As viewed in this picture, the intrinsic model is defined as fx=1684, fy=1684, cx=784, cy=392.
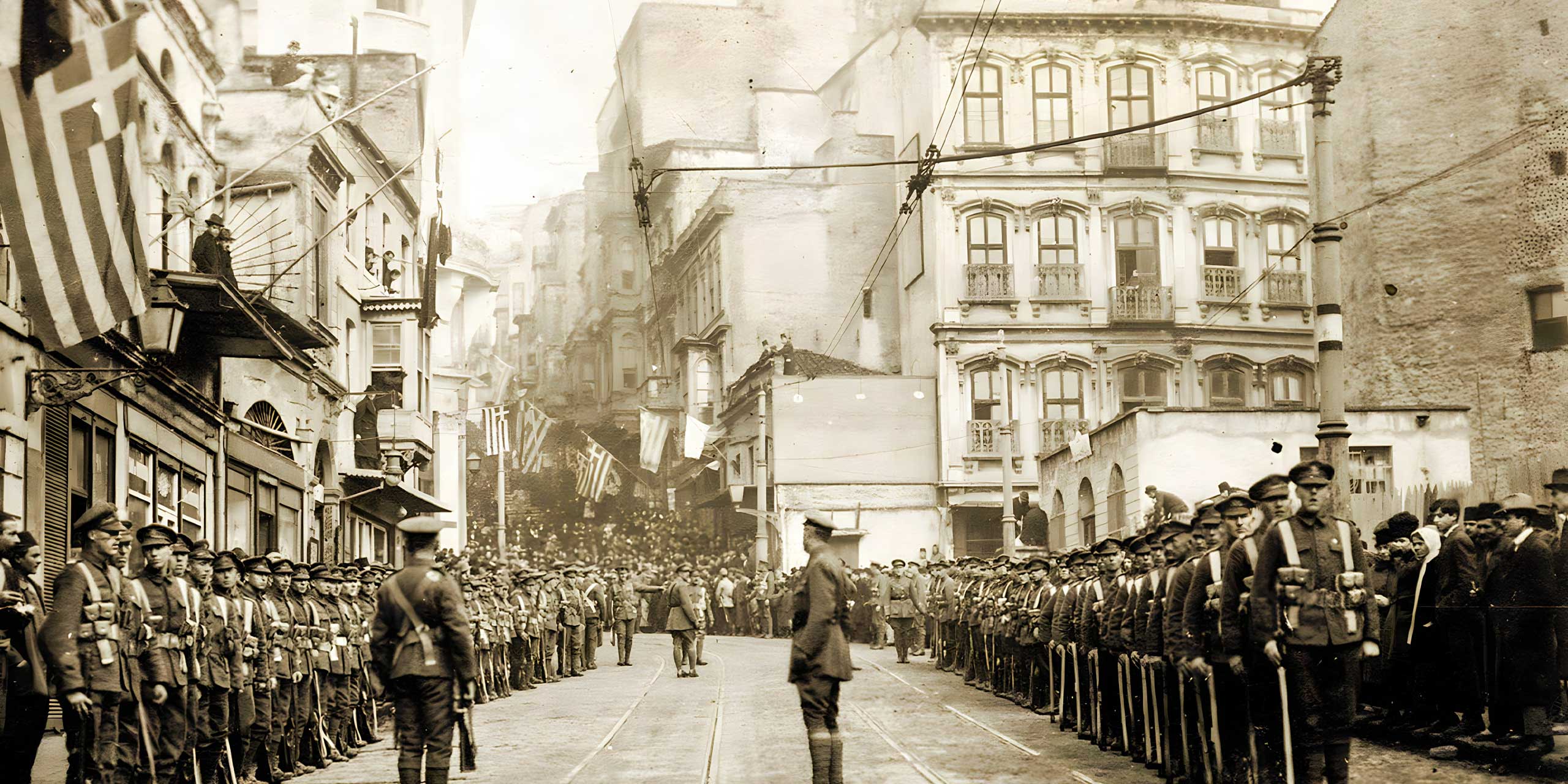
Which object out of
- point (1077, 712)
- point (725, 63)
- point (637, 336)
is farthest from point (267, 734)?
point (637, 336)

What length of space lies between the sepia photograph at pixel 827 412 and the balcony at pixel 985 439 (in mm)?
168

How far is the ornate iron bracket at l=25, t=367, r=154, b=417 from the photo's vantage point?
17234 mm

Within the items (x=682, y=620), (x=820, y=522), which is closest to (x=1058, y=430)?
(x=682, y=620)

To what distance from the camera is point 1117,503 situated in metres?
35.0

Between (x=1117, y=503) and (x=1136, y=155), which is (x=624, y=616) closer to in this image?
(x=1117, y=503)

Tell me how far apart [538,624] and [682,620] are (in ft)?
8.65

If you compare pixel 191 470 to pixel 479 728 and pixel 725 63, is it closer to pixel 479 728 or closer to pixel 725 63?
pixel 479 728

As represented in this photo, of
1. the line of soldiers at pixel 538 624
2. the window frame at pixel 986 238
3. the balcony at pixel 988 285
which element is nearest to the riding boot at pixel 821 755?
the line of soldiers at pixel 538 624

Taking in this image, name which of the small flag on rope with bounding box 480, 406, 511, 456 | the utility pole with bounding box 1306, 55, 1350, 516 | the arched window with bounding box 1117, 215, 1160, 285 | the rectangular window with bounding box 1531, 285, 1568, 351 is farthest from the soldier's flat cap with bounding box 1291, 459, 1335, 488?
the small flag on rope with bounding box 480, 406, 511, 456

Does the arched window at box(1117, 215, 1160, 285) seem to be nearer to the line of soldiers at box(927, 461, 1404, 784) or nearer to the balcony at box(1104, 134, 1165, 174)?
the balcony at box(1104, 134, 1165, 174)

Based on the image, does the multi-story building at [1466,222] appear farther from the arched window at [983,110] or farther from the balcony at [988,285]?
the arched window at [983,110]

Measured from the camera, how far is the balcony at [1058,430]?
48750 mm

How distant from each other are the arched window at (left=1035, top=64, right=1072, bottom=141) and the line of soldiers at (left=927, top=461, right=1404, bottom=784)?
33291mm

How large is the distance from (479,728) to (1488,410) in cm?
2516
